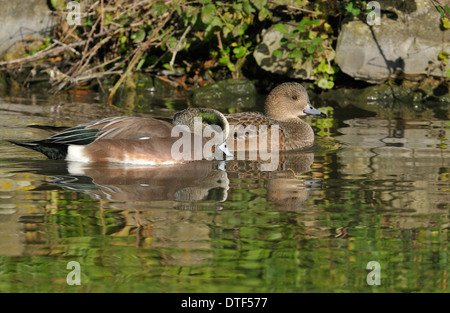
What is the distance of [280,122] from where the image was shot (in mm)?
7473

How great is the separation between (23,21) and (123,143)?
16.6 ft

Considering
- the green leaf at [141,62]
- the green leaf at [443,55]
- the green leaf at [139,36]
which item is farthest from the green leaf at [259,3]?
the green leaf at [443,55]

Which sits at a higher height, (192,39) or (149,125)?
(192,39)

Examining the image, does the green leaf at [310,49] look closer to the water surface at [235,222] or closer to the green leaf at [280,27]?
the green leaf at [280,27]

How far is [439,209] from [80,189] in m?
2.29

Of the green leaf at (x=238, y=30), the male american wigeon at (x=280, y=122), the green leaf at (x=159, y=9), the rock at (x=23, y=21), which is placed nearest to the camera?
the male american wigeon at (x=280, y=122)

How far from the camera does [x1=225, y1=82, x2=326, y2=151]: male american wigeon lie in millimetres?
6770

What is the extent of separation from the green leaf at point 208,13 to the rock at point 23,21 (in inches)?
99.2

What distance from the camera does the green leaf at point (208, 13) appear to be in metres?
9.11

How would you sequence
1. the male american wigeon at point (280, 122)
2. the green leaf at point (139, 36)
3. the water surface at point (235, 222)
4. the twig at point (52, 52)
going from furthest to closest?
the twig at point (52, 52) → the green leaf at point (139, 36) → the male american wigeon at point (280, 122) → the water surface at point (235, 222)

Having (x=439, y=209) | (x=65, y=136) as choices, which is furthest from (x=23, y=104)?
(x=439, y=209)

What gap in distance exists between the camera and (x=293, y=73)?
970 cm
